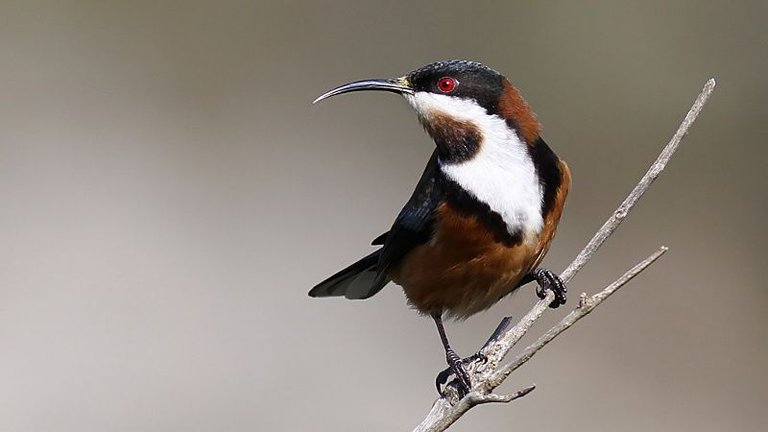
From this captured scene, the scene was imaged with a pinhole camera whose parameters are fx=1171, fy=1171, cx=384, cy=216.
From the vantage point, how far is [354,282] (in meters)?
4.62

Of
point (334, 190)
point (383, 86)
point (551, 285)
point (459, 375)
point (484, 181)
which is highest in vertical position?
point (334, 190)

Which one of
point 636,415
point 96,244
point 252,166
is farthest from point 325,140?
point 636,415

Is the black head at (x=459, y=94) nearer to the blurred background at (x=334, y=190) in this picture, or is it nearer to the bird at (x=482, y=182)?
the bird at (x=482, y=182)

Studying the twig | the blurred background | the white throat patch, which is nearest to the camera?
the twig

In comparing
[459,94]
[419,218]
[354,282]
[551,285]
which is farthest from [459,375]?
[354,282]

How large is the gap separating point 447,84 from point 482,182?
339mm

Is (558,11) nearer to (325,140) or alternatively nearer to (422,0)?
(422,0)

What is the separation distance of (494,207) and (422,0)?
4.03 meters

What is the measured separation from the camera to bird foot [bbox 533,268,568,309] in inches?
146

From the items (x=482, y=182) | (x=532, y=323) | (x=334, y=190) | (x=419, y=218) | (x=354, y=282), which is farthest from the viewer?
(x=334, y=190)

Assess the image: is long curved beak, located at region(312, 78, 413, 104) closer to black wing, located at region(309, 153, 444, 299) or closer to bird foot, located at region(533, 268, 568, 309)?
black wing, located at region(309, 153, 444, 299)

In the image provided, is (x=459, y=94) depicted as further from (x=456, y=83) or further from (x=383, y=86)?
(x=383, y=86)

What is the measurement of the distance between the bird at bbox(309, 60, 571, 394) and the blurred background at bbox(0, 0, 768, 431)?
2.80 meters

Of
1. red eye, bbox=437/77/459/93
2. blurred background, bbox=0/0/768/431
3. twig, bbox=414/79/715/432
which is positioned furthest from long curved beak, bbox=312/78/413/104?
blurred background, bbox=0/0/768/431
